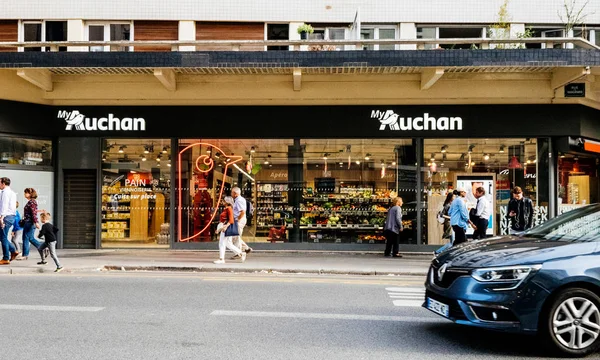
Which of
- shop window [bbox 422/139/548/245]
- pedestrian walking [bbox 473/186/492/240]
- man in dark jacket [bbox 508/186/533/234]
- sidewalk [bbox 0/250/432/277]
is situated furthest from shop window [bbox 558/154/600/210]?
sidewalk [bbox 0/250/432/277]

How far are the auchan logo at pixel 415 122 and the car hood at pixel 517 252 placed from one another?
33.0 feet

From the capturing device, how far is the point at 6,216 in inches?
520

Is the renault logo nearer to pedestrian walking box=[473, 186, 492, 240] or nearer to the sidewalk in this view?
the sidewalk

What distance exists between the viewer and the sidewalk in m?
12.6

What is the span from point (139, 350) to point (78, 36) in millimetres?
13097

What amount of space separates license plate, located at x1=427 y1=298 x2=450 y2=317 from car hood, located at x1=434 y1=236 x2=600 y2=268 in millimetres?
431

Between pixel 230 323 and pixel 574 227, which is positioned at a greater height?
pixel 574 227

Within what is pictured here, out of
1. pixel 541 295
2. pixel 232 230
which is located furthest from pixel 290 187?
pixel 541 295

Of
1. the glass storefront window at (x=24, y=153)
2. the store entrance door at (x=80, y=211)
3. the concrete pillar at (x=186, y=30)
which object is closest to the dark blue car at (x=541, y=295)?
the concrete pillar at (x=186, y=30)

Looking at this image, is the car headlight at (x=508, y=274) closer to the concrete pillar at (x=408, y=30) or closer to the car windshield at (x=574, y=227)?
the car windshield at (x=574, y=227)

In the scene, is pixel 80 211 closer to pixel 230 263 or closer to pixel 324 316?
pixel 230 263

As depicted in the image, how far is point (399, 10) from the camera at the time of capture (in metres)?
17.1

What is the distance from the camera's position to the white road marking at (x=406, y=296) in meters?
8.86

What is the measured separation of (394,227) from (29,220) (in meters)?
8.52
